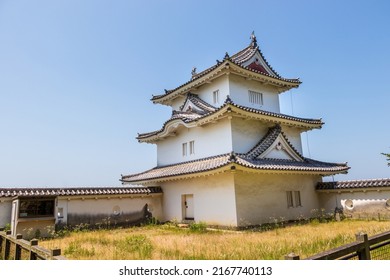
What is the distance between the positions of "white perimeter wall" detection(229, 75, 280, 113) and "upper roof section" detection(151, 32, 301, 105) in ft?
1.41

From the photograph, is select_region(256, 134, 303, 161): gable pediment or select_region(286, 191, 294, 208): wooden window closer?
select_region(256, 134, 303, 161): gable pediment

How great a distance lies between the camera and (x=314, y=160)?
20594 millimetres

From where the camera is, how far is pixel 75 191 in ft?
52.1

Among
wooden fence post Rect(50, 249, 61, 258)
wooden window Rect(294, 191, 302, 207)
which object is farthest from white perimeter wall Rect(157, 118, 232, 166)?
wooden fence post Rect(50, 249, 61, 258)

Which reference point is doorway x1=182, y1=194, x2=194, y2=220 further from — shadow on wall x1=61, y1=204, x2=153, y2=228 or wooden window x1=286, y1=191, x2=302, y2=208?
wooden window x1=286, y1=191, x2=302, y2=208

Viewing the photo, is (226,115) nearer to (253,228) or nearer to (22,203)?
(253,228)

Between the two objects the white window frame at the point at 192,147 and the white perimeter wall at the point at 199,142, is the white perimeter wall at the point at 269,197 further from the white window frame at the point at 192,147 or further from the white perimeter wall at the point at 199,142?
the white window frame at the point at 192,147

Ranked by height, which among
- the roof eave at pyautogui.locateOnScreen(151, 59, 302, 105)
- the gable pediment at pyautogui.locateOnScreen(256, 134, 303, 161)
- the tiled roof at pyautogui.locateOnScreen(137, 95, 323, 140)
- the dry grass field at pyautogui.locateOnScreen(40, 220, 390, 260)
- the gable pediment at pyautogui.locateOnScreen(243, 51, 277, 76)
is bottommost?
the dry grass field at pyautogui.locateOnScreen(40, 220, 390, 260)

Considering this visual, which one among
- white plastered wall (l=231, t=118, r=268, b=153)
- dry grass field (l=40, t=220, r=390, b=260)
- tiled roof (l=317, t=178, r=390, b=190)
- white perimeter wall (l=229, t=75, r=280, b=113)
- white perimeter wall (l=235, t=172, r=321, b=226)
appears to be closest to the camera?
dry grass field (l=40, t=220, r=390, b=260)

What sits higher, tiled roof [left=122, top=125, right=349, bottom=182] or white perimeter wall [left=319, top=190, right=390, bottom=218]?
tiled roof [left=122, top=125, right=349, bottom=182]

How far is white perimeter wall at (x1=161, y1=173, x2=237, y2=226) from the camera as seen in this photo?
48.7ft

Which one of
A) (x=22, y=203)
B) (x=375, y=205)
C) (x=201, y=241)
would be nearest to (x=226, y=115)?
(x=201, y=241)

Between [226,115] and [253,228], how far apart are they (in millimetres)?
6199

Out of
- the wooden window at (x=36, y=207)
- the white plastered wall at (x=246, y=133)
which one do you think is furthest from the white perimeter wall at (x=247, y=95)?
the wooden window at (x=36, y=207)
